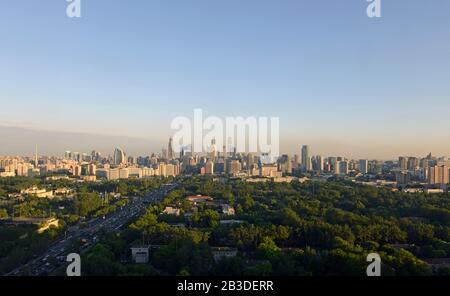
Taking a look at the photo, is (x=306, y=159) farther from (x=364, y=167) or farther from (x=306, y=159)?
(x=364, y=167)

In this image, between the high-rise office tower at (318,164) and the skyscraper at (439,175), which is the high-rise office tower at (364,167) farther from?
the skyscraper at (439,175)

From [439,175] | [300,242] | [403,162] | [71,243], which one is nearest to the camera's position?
[300,242]

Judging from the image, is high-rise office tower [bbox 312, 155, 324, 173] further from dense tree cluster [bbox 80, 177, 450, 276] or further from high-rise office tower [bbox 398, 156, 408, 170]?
dense tree cluster [bbox 80, 177, 450, 276]

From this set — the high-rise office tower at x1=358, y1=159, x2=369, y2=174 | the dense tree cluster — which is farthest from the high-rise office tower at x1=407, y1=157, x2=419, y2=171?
the dense tree cluster

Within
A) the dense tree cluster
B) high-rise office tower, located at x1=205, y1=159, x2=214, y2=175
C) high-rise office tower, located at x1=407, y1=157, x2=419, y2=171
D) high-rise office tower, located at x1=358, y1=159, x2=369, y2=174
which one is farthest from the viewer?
high-rise office tower, located at x1=358, y1=159, x2=369, y2=174

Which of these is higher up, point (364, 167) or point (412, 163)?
point (412, 163)

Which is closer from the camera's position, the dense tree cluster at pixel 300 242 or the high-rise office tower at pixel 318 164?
the dense tree cluster at pixel 300 242

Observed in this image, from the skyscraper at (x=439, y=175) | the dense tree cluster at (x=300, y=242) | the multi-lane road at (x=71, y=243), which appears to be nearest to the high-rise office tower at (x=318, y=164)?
the skyscraper at (x=439, y=175)

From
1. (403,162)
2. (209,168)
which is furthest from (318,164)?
(209,168)
